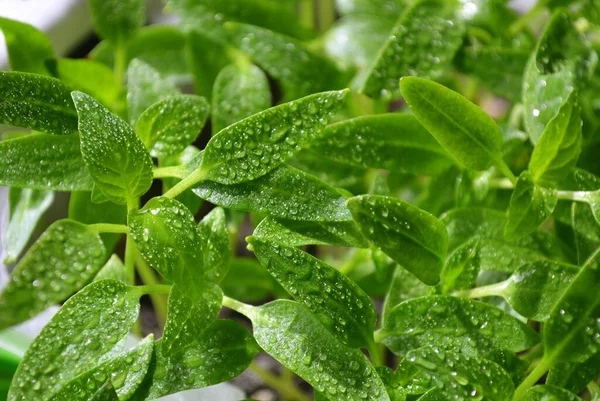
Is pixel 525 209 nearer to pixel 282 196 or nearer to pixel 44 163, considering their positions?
pixel 282 196

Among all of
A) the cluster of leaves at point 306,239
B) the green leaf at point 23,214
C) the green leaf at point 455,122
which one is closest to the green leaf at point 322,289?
the cluster of leaves at point 306,239

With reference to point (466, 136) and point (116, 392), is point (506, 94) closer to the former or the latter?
point (466, 136)

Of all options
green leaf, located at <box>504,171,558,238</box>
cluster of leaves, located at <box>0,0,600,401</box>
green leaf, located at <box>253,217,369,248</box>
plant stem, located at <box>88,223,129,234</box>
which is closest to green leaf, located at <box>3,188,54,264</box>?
cluster of leaves, located at <box>0,0,600,401</box>

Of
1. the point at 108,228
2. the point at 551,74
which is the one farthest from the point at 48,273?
the point at 551,74

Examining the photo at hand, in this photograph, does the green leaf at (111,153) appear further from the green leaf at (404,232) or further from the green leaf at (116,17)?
the green leaf at (116,17)

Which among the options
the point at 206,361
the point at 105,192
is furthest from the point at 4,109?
the point at 206,361

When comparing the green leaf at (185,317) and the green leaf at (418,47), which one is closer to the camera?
the green leaf at (185,317)
